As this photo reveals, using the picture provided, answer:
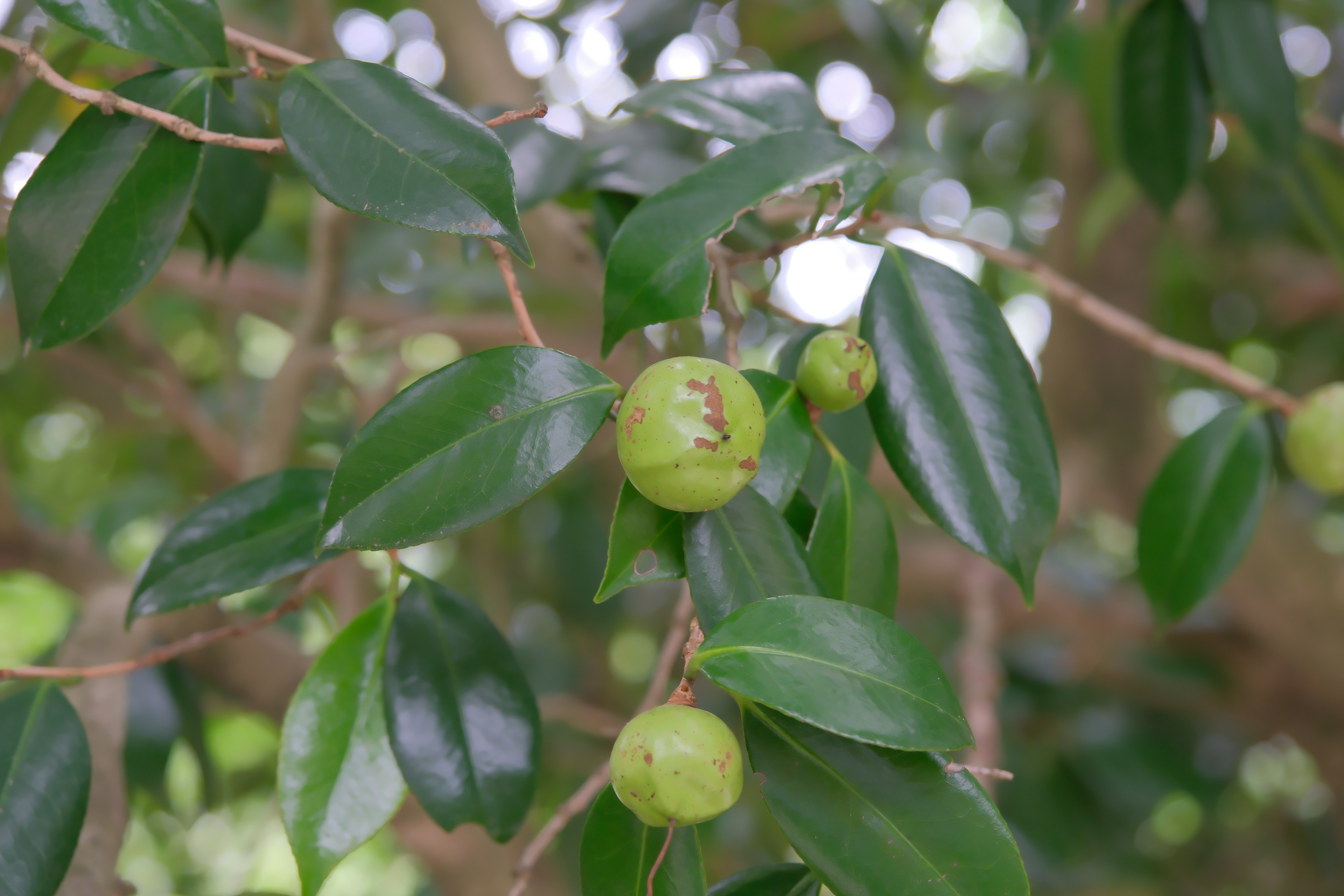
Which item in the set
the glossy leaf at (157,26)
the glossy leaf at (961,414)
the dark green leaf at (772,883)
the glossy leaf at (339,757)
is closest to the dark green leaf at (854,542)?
the glossy leaf at (961,414)

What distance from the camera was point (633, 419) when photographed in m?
0.36

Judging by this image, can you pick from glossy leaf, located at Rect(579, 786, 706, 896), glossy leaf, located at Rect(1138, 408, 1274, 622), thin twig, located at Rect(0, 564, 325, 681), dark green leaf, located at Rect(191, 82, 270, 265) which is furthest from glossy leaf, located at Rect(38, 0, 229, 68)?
glossy leaf, located at Rect(1138, 408, 1274, 622)

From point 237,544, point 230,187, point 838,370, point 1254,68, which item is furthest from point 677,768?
point 1254,68

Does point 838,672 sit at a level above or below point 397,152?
below

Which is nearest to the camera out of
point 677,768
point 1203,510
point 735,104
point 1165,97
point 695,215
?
point 677,768

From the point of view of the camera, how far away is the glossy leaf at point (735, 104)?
54cm

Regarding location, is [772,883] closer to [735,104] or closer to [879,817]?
[879,817]

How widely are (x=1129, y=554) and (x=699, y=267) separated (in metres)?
2.15

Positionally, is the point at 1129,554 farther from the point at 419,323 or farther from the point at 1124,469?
the point at 419,323

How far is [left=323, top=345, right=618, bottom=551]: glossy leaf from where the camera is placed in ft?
1.17

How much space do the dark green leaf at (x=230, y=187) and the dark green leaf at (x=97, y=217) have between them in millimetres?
141

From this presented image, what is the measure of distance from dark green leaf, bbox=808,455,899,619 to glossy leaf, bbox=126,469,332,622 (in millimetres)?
258

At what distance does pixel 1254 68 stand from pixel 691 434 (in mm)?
647

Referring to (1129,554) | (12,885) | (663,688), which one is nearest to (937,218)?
(1129,554)
